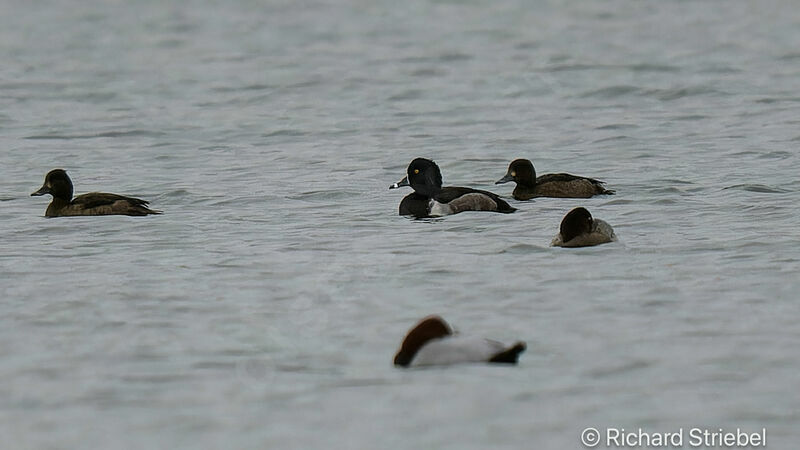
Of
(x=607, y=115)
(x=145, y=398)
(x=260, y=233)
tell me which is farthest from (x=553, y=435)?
(x=607, y=115)

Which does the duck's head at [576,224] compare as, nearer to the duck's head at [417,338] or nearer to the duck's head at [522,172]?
the duck's head at [522,172]

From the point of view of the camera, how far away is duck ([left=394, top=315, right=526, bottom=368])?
31.5ft

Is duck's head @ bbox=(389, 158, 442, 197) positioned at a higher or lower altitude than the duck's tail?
higher

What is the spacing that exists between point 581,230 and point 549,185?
3.57 metres

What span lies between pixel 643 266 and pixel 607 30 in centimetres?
2617

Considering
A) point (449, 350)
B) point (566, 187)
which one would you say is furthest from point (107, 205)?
point (449, 350)

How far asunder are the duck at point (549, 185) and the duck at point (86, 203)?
4023mm

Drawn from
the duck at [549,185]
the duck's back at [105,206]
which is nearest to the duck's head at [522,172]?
the duck at [549,185]

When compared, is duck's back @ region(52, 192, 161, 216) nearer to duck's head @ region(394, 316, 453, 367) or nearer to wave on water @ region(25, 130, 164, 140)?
duck's head @ region(394, 316, 453, 367)

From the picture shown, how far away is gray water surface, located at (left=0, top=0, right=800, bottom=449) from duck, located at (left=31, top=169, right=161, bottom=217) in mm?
143

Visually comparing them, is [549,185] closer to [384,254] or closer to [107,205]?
[384,254]

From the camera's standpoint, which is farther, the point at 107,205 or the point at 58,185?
the point at 58,185

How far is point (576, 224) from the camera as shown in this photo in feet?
45.3

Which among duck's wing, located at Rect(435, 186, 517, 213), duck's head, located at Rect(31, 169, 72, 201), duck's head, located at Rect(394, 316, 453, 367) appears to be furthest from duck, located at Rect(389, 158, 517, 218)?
duck's head, located at Rect(394, 316, 453, 367)
